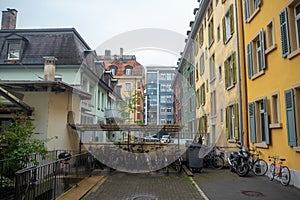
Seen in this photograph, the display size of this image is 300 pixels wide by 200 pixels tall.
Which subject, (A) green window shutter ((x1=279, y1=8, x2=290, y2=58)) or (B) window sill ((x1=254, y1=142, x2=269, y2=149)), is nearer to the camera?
(A) green window shutter ((x1=279, y1=8, x2=290, y2=58))

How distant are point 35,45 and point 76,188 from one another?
17021mm

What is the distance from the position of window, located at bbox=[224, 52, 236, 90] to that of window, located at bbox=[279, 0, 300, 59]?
4.96 m

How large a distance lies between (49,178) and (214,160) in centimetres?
873

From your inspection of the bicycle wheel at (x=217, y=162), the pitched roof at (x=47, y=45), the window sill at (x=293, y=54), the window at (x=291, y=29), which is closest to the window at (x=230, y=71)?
the bicycle wheel at (x=217, y=162)

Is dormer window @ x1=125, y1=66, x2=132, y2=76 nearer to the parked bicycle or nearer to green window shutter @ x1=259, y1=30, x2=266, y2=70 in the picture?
the parked bicycle

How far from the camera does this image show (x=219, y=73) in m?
17.5

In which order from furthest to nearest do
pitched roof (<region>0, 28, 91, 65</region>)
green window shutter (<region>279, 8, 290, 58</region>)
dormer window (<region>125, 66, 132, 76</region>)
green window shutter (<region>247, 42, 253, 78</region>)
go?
dormer window (<region>125, 66, 132, 76</region>) → pitched roof (<region>0, 28, 91, 65</region>) → green window shutter (<region>247, 42, 253, 78</region>) → green window shutter (<region>279, 8, 290, 58</region>)

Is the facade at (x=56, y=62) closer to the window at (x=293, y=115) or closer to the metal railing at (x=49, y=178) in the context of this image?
the metal railing at (x=49, y=178)

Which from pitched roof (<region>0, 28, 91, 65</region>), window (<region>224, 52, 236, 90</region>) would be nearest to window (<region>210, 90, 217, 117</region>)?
window (<region>224, 52, 236, 90</region>)

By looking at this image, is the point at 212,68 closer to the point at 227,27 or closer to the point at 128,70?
the point at 227,27

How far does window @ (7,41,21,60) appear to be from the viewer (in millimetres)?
21527

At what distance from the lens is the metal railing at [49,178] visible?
5.01m

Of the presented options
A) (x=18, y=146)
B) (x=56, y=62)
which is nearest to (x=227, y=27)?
(x=56, y=62)

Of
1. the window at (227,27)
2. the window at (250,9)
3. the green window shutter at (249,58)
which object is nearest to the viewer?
the window at (250,9)
